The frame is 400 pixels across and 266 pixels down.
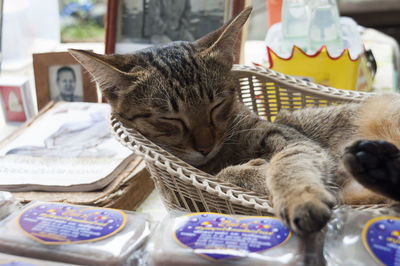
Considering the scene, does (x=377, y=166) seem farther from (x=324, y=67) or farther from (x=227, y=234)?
(x=324, y=67)

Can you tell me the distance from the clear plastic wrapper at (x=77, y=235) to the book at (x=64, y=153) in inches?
21.2

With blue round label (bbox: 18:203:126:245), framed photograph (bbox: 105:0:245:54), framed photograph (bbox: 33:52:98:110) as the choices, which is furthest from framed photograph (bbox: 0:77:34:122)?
blue round label (bbox: 18:203:126:245)

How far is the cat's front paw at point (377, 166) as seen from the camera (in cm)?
71

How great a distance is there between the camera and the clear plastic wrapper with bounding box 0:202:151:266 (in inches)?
22.4

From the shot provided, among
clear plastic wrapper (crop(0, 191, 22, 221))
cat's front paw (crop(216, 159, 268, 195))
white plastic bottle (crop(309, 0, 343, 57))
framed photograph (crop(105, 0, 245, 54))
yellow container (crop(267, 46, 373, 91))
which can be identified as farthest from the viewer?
framed photograph (crop(105, 0, 245, 54))

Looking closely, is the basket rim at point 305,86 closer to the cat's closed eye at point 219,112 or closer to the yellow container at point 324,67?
the yellow container at point 324,67

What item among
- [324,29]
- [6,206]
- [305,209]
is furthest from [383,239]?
[324,29]

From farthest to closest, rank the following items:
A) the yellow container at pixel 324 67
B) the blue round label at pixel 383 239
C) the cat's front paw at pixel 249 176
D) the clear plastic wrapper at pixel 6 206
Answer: the yellow container at pixel 324 67, the cat's front paw at pixel 249 176, the clear plastic wrapper at pixel 6 206, the blue round label at pixel 383 239

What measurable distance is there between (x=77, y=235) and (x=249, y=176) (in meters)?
0.46

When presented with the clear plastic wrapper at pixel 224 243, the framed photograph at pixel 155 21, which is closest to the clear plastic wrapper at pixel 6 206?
the clear plastic wrapper at pixel 224 243

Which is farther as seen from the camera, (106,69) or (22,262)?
(106,69)

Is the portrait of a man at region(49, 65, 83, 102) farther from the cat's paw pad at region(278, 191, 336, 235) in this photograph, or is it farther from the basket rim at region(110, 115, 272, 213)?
the cat's paw pad at region(278, 191, 336, 235)

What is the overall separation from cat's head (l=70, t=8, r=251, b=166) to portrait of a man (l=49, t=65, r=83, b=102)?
756 millimetres

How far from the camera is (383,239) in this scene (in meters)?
0.55
